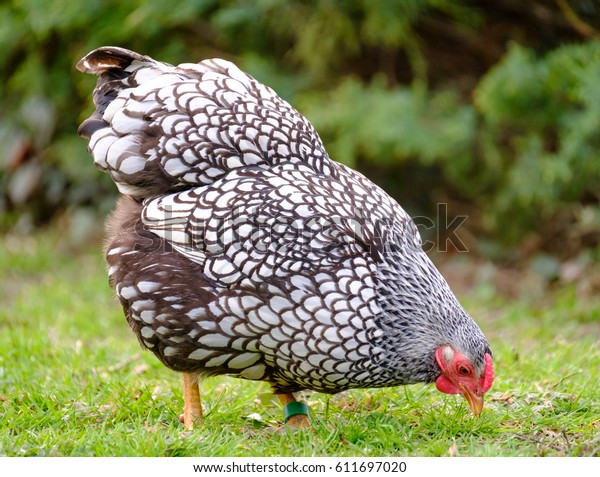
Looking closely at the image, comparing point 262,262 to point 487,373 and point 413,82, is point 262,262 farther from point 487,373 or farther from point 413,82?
point 413,82

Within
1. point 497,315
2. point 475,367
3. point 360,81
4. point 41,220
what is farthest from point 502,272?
point 41,220

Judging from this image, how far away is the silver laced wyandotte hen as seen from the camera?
361 centimetres

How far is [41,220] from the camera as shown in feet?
31.7

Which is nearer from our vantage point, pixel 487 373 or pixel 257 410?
pixel 487 373

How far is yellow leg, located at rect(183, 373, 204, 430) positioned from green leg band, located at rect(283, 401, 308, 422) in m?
0.40

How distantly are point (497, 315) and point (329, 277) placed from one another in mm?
3597

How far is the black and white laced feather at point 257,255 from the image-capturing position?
361 centimetres

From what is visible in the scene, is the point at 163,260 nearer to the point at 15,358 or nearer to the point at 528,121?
the point at 15,358

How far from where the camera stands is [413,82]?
7.98 metres
